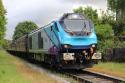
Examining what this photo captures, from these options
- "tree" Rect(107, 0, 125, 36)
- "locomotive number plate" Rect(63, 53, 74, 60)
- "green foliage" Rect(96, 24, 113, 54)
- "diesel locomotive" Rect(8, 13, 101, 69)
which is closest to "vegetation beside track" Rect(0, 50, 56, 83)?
"locomotive number plate" Rect(63, 53, 74, 60)

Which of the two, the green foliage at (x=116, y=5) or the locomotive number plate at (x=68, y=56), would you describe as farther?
the green foliage at (x=116, y=5)

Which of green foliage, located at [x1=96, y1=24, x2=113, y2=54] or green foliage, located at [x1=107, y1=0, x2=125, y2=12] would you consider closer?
green foliage, located at [x1=96, y1=24, x2=113, y2=54]

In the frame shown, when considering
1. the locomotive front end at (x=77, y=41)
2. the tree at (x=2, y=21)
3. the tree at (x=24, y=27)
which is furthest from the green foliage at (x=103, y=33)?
the tree at (x=24, y=27)

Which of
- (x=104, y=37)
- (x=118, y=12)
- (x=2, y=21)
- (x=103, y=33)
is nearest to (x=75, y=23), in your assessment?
(x=104, y=37)

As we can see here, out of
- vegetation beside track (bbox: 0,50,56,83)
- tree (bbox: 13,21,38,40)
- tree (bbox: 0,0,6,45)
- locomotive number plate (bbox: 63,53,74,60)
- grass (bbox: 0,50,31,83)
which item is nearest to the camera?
grass (bbox: 0,50,31,83)

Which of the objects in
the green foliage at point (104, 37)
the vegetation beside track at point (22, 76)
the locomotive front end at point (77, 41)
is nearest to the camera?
the vegetation beside track at point (22, 76)

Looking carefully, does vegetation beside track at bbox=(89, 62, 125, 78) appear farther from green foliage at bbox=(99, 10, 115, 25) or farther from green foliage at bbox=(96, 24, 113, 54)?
green foliage at bbox=(99, 10, 115, 25)

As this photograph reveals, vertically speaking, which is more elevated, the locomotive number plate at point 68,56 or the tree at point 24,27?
the tree at point 24,27

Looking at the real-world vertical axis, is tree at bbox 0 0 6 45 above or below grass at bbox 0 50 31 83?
above

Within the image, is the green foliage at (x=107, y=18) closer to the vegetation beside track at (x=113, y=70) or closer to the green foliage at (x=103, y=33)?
the green foliage at (x=103, y=33)

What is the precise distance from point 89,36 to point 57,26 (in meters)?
1.95

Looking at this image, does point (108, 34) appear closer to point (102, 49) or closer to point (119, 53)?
point (102, 49)

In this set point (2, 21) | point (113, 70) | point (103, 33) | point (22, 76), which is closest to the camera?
point (22, 76)

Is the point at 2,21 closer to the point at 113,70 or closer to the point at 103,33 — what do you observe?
the point at 103,33
